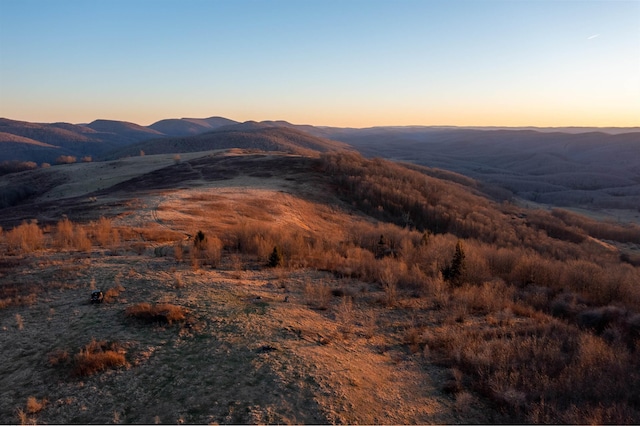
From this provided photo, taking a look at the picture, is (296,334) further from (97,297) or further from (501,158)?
(501,158)

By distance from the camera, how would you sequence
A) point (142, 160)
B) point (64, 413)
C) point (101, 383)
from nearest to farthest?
point (64, 413)
point (101, 383)
point (142, 160)

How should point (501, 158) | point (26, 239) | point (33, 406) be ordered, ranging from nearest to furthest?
1. point (33, 406)
2. point (26, 239)
3. point (501, 158)

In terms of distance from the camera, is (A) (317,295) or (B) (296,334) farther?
(A) (317,295)

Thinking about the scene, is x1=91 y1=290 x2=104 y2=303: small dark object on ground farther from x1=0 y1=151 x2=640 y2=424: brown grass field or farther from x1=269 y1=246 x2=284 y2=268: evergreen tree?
x1=269 y1=246 x2=284 y2=268: evergreen tree

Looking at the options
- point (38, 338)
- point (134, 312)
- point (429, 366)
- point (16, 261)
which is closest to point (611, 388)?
point (429, 366)

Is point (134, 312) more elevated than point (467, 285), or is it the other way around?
point (134, 312)

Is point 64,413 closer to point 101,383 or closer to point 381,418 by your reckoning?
point 101,383

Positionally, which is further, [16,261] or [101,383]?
[16,261]

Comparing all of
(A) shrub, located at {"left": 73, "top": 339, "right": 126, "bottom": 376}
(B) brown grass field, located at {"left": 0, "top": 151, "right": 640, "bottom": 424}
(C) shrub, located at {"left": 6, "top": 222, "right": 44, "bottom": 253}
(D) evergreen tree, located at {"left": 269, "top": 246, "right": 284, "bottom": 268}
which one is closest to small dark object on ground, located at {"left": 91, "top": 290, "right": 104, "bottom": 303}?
(B) brown grass field, located at {"left": 0, "top": 151, "right": 640, "bottom": 424}

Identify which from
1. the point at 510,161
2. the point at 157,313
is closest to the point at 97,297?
the point at 157,313
